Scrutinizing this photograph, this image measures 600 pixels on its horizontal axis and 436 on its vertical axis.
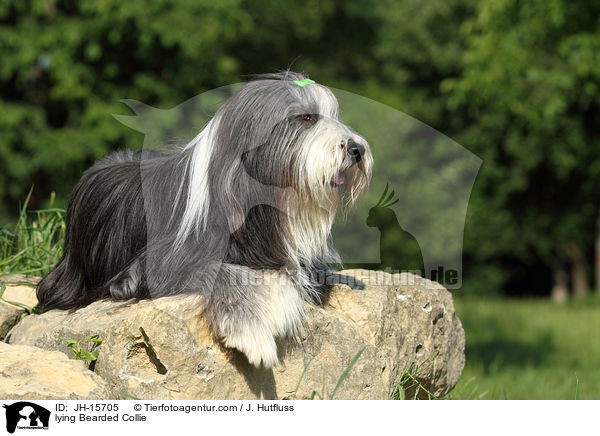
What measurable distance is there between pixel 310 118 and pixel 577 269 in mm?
17240

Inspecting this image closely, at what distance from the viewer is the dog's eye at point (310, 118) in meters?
3.60

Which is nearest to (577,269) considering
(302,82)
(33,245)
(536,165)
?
(536,165)

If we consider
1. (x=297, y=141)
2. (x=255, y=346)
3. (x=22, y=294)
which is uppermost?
(x=297, y=141)

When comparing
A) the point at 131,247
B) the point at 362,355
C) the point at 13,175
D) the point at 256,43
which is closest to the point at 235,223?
the point at 131,247

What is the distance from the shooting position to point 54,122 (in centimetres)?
1327

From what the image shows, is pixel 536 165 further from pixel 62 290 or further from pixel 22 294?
pixel 62 290

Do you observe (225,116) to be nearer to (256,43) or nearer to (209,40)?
(209,40)

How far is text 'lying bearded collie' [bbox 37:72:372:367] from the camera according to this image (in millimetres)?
3469

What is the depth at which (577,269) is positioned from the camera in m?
19.2

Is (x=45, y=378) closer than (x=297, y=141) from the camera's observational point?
Yes

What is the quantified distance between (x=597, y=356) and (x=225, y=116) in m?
8.82

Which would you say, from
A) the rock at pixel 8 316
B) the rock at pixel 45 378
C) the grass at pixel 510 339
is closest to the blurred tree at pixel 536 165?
the grass at pixel 510 339
